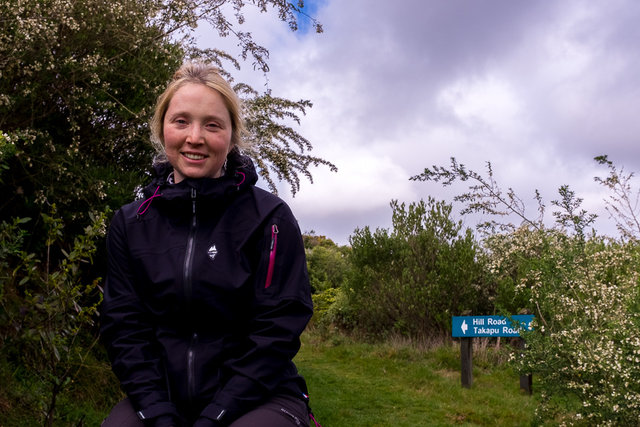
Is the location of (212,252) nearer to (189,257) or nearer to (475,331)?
(189,257)

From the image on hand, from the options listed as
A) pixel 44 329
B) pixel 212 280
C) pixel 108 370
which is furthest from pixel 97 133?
pixel 212 280

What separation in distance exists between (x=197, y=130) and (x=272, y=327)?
0.92 meters

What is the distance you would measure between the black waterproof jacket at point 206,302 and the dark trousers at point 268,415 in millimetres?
40

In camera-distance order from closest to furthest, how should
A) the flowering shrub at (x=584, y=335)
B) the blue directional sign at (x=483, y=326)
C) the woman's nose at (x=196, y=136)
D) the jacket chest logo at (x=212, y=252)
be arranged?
the jacket chest logo at (x=212, y=252), the woman's nose at (x=196, y=136), the flowering shrub at (x=584, y=335), the blue directional sign at (x=483, y=326)

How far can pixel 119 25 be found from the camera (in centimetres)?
691

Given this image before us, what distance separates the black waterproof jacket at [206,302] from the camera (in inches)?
87.7

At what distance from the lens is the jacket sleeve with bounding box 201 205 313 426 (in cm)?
216

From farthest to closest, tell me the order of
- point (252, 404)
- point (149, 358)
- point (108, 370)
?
1. point (108, 370)
2. point (149, 358)
3. point (252, 404)

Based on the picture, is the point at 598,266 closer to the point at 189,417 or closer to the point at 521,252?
the point at 521,252

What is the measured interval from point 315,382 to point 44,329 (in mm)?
6706

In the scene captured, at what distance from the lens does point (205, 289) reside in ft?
7.55

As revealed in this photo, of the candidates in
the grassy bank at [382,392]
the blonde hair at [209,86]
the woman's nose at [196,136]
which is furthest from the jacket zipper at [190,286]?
the grassy bank at [382,392]

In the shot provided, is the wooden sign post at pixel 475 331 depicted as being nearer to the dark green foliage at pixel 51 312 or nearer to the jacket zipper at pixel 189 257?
the dark green foliage at pixel 51 312

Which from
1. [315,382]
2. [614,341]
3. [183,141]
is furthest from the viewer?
[315,382]
